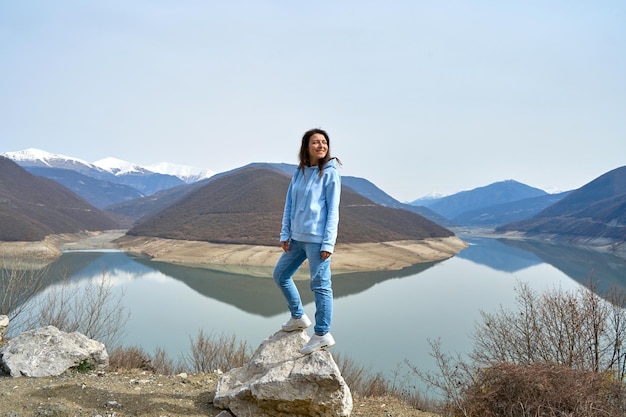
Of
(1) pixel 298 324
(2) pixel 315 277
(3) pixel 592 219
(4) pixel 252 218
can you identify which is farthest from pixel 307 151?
(3) pixel 592 219

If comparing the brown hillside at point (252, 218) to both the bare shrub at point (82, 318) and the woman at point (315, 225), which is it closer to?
the bare shrub at point (82, 318)

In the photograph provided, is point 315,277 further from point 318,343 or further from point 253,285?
point 253,285

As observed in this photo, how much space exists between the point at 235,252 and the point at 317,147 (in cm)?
4318

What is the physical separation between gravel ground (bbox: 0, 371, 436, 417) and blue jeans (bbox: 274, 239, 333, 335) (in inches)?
50.3

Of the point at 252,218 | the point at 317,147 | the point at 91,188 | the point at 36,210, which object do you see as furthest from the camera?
the point at 91,188

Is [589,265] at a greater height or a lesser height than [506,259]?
greater

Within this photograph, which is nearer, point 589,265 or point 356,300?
point 356,300

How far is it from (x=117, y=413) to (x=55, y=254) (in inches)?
1889

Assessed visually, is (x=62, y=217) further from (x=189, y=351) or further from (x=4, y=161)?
(x=189, y=351)

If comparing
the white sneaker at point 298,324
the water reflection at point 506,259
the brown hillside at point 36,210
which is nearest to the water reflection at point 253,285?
the water reflection at point 506,259

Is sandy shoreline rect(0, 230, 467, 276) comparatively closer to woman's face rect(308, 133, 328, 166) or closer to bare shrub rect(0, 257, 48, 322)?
bare shrub rect(0, 257, 48, 322)

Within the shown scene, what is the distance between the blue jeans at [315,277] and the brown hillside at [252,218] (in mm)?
45603

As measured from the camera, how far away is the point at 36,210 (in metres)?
66.0

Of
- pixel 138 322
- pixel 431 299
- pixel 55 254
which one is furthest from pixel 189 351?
pixel 55 254
